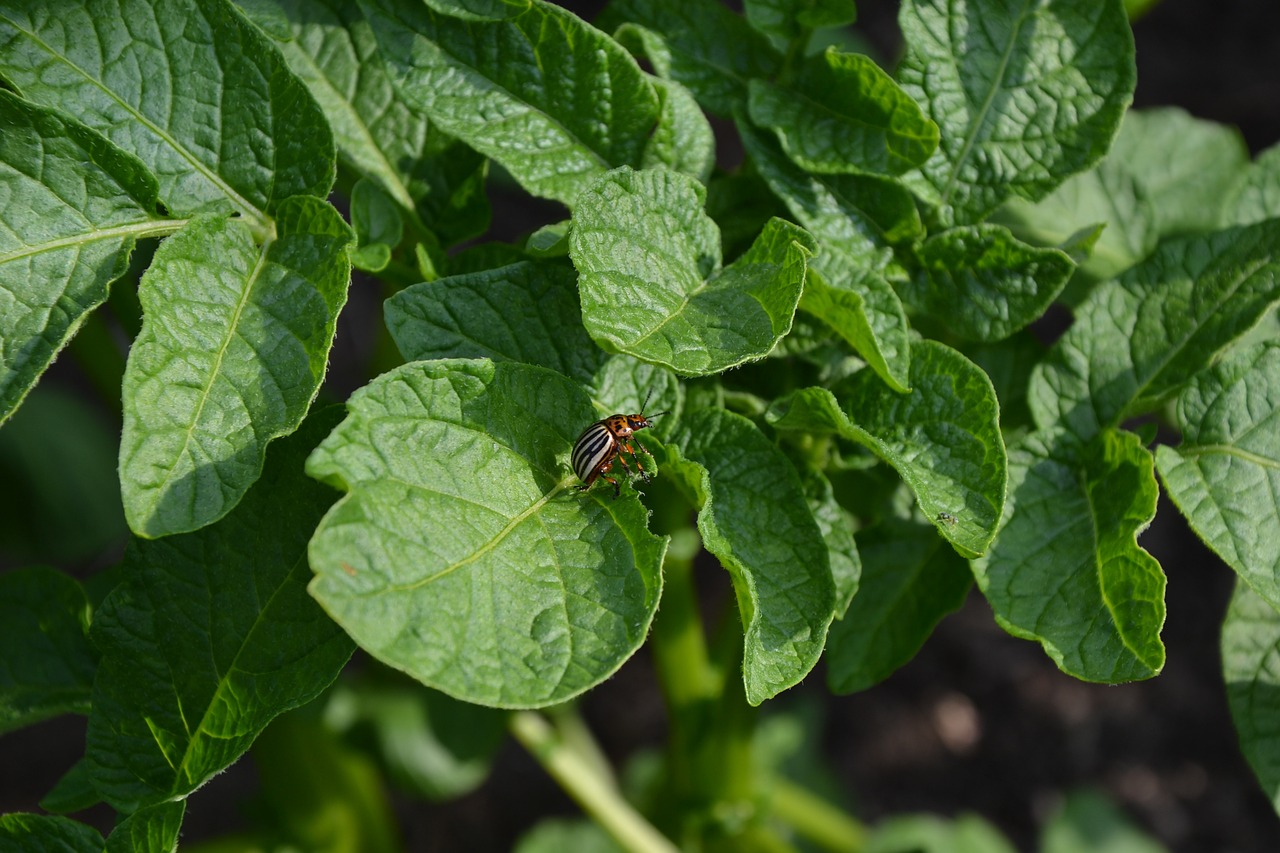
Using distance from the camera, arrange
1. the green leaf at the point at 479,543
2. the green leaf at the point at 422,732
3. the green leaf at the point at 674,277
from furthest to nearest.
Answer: the green leaf at the point at 422,732
the green leaf at the point at 674,277
the green leaf at the point at 479,543

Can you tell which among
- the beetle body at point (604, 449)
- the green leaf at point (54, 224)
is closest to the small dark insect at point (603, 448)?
the beetle body at point (604, 449)

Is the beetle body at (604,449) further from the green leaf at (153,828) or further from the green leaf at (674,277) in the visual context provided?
the green leaf at (153,828)

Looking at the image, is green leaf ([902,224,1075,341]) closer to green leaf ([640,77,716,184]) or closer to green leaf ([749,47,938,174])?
green leaf ([749,47,938,174])

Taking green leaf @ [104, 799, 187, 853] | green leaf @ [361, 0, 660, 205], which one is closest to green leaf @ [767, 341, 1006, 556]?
green leaf @ [361, 0, 660, 205]

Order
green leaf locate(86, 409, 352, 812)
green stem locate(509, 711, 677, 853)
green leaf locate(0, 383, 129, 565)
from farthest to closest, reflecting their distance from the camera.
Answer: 1. green leaf locate(0, 383, 129, 565)
2. green stem locate(509, 711, 677, 853)
3. green leaf locate(86, 409, 352, 812)

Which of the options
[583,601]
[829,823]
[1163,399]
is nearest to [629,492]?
[583,601]
